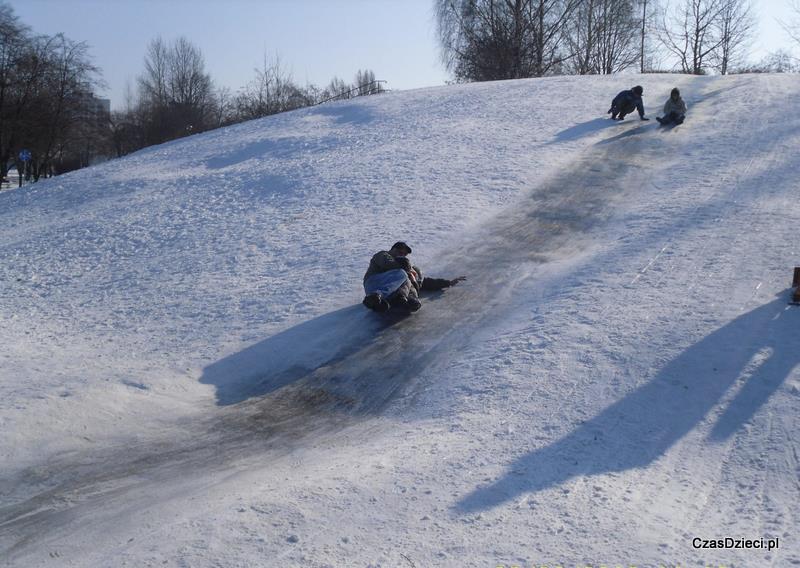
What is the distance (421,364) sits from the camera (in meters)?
7.99

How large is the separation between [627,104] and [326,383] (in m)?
13.9

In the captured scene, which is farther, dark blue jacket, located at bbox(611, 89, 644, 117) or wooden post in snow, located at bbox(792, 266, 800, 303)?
dark blue jacket, located at bbox(611, 89, 644, 117)

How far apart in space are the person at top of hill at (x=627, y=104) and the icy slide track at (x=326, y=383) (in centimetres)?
616

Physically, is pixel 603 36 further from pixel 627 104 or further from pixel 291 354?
pixel 291 354

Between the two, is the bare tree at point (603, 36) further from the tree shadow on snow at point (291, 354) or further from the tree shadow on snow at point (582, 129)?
the tree shadow on snow at point (291, 354)

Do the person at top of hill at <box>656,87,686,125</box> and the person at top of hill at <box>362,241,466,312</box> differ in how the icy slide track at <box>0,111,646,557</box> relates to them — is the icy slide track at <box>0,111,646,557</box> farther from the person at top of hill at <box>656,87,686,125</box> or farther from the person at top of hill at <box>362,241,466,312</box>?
the person at top of hill at <box>656,87,686,125</box>

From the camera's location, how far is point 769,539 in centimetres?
466

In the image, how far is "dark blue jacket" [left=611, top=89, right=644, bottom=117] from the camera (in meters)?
18.5

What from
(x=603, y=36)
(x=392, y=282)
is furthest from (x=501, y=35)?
(x=392, y=282)

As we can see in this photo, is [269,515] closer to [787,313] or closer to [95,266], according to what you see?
[787,313]

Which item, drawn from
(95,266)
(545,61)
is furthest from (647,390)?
(545,61)

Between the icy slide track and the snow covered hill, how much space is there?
0.04 metres

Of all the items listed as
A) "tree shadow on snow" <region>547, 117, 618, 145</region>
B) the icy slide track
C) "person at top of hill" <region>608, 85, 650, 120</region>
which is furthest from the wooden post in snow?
"person at top of hill" <region>608, 85, 650, 120</region>

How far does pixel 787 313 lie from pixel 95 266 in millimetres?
10243
